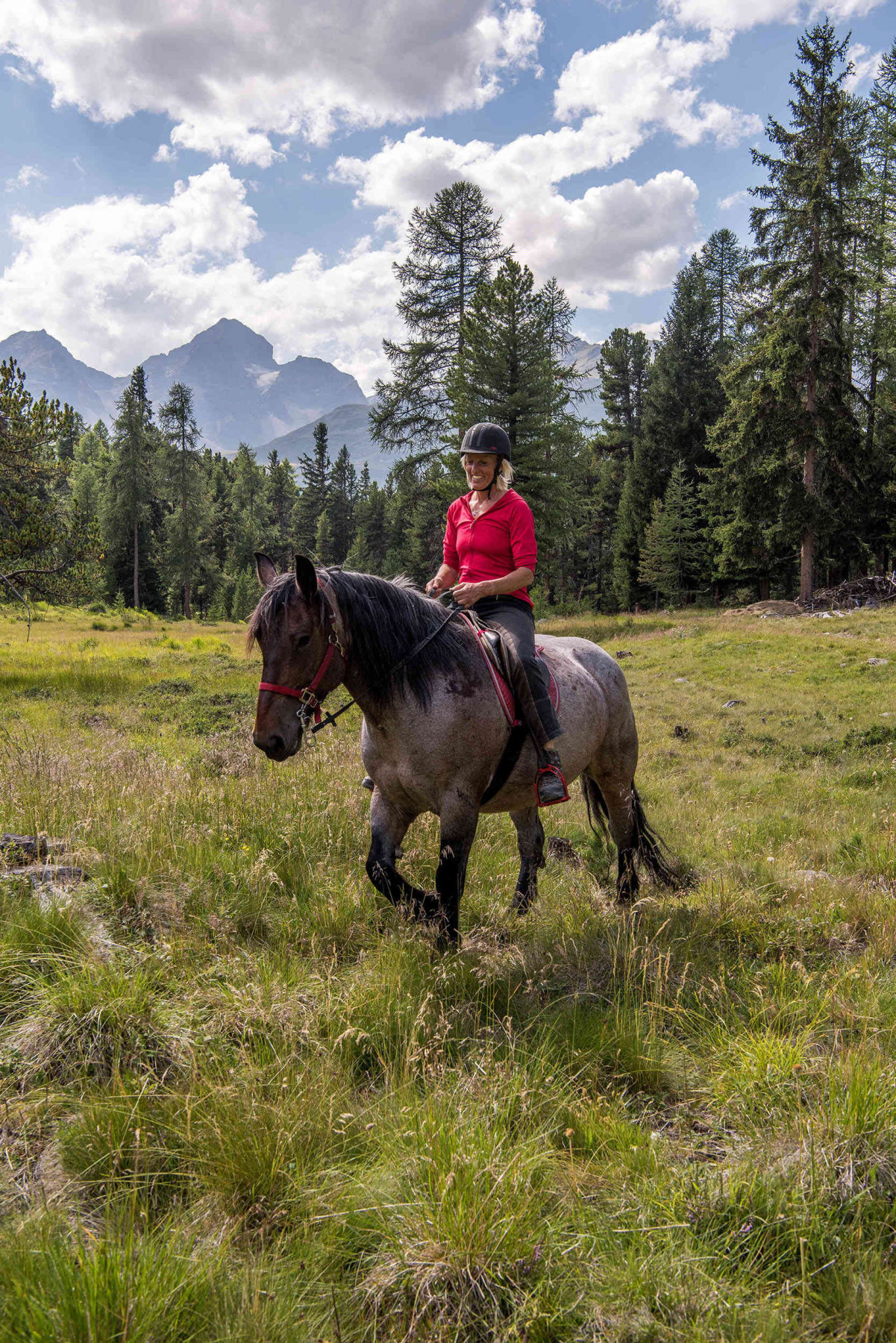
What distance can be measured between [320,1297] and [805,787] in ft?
30.0

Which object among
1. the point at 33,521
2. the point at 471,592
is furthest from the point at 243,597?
the point at 471,592

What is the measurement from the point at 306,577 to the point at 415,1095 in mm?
2606

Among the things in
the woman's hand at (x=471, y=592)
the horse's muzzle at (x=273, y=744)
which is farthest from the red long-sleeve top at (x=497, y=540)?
the horse's muzzle at (x=273, y=744)

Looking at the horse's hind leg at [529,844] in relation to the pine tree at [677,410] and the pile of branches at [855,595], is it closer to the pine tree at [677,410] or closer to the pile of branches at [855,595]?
the pile of branches at [855,595]

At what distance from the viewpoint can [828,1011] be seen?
11.5 ft

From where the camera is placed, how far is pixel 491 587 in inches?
183

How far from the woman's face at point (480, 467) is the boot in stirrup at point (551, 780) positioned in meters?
2.06

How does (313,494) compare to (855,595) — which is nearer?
(855,595)

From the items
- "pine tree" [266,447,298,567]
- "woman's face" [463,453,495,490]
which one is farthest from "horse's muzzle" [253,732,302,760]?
"pine tree" [266,447,298,567]

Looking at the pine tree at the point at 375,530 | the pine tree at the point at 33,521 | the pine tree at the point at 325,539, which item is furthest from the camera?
the pine tree at the point at 325,539

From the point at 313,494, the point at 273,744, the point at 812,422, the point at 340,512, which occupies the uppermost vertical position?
the point at 313,494

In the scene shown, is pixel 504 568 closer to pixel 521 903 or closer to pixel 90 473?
pixel 521 903

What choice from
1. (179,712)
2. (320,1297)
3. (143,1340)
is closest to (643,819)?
(320,1297)

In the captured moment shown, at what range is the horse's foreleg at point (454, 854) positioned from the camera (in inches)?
168
